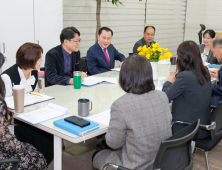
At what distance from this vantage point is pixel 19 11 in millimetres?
3709

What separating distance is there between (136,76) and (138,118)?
0.82ft

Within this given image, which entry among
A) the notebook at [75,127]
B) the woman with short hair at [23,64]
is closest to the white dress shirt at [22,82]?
the woman with short hair at [23,64]

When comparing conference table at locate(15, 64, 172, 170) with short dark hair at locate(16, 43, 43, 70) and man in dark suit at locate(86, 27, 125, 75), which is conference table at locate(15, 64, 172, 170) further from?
man in dark suit at locate(86, 27, 125, 75)

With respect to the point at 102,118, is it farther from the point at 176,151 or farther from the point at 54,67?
the point at 54,67

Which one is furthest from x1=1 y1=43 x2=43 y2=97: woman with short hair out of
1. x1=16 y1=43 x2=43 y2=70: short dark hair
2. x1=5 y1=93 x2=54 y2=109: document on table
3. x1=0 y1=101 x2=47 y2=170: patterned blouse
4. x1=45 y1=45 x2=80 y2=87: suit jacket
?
x1=0 y1=101 x2=47 y2=170: patterned blouse

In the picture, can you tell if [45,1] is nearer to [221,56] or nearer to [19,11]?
[19,11]

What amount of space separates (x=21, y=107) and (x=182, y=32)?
7699mm

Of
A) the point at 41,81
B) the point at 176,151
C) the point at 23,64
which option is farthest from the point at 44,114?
the point at 176,151

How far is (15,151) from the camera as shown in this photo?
5.57ft

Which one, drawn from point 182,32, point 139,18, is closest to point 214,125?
point 139,18

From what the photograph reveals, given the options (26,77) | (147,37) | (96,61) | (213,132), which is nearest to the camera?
(213,132)

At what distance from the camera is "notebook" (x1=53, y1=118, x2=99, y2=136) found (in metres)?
1.72

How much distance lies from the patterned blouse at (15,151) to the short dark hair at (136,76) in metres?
0.72

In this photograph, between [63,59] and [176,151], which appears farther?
[63,59]
